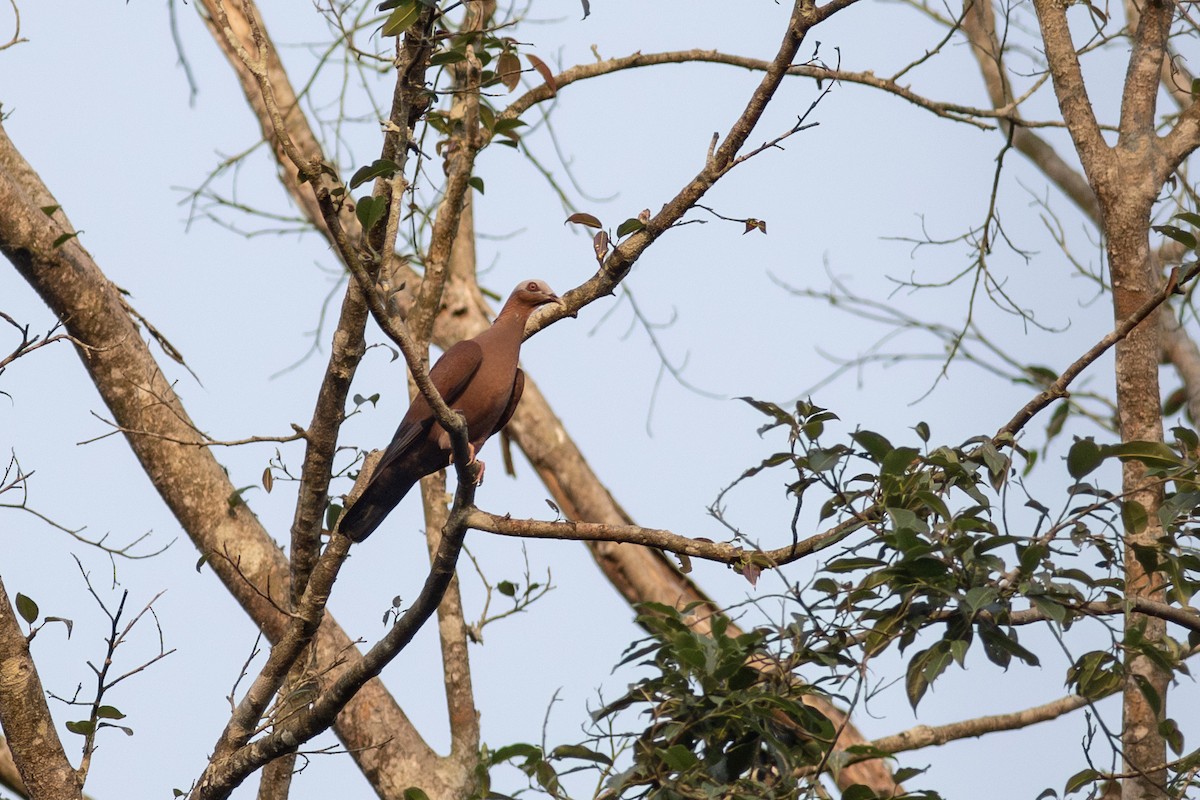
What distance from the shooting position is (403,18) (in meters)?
2.78

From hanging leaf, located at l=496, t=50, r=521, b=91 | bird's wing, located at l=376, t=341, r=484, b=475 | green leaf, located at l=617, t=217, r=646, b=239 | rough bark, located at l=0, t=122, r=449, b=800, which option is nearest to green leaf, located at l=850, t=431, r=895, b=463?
green leaf, located at l=617, t=217, r=646, b=239

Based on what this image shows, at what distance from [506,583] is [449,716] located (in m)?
0.60

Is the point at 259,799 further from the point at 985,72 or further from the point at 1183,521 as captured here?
the point at 985,72

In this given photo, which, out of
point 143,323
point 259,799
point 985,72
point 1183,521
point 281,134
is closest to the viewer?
point 281,134

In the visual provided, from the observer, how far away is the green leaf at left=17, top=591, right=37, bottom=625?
124 inches

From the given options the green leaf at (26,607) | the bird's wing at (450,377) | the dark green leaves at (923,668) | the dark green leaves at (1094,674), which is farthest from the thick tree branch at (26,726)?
the dark green leaves at (1094,674)

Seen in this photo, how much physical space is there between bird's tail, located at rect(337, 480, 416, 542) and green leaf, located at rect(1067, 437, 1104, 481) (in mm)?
2100

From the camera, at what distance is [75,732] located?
3150 mm

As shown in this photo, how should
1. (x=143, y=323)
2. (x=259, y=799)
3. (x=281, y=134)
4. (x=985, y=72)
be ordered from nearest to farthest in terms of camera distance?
(x=281, y=134) → (x=259, y=799) → (x=143, y=323) → (x=985, y=72)

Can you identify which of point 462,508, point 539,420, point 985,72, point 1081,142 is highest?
point 985,72

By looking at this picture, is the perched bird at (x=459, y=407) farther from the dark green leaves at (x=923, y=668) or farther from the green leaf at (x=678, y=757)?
the dark green leaves at (x=923, y=668)

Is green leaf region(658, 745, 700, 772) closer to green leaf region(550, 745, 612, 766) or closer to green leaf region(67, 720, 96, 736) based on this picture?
green leaf region(550, 745, 612, 766)

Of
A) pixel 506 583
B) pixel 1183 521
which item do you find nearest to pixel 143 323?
pixel 506 583

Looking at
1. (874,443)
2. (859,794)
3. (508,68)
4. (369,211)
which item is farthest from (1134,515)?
(508,68)
